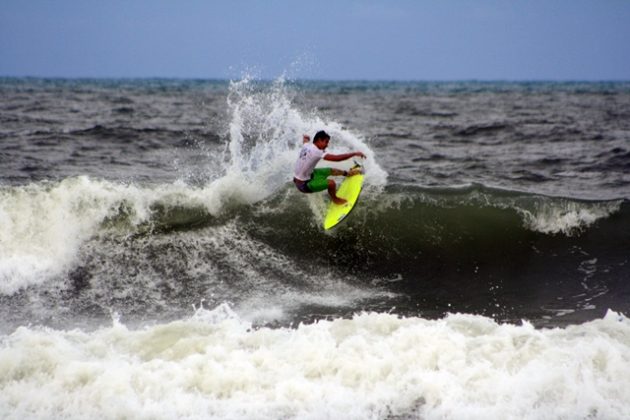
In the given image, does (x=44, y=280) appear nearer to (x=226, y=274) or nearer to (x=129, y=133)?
(x=226, y=274)

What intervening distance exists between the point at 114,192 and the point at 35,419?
647 centimetres

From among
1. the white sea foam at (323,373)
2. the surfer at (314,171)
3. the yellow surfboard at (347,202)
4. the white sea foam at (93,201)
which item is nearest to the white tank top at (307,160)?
the surfer at (314,171)

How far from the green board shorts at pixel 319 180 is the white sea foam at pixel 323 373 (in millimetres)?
3828

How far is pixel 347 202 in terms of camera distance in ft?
36.0

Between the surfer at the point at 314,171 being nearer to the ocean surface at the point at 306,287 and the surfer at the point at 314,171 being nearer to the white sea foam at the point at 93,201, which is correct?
the ocean surface at the point at 306,287

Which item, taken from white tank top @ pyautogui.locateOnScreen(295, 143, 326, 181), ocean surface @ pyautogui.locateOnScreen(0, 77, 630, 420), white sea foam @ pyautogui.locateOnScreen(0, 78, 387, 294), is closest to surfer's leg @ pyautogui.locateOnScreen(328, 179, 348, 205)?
white tank top @ pyautogui.locateOnScreen(295, 143, 326, 181)

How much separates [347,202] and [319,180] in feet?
1.93

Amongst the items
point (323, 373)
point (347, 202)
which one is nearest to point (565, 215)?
point (347, 202)

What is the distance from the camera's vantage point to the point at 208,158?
19.0m

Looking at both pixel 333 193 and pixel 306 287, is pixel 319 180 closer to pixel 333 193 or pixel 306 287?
pixel 333 193

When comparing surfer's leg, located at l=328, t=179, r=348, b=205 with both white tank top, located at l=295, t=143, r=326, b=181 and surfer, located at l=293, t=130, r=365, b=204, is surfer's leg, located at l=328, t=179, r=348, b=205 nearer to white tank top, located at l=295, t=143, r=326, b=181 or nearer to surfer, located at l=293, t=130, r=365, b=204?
surfer, located at l=293, t=130, r=365, b=204

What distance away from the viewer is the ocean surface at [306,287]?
629 centimetres

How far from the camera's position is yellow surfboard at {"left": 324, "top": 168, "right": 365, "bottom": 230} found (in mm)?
10883

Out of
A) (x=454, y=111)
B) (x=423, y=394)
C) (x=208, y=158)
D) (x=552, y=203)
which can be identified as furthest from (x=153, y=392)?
(x=454, y=111)
